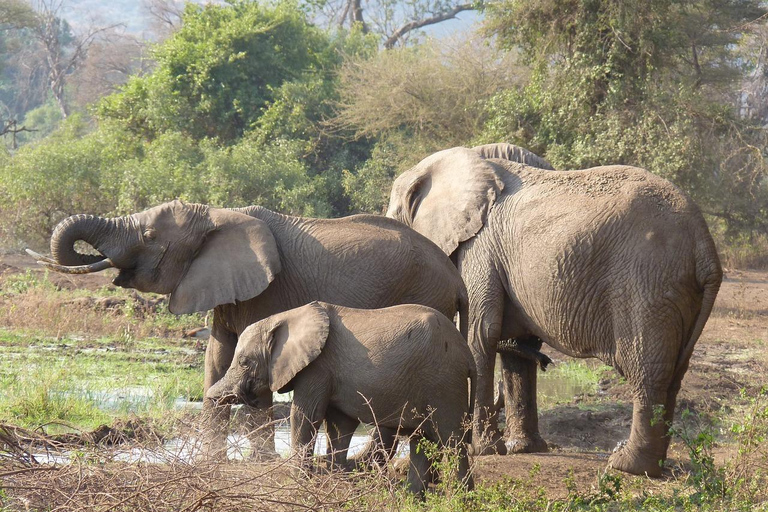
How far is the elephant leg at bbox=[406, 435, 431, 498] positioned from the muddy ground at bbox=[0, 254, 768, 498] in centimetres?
31

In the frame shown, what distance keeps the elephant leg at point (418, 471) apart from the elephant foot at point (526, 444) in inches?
80.2

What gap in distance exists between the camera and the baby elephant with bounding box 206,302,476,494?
5648 mm

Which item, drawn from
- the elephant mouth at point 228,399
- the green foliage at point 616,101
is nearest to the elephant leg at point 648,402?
the elephant mouth at point 228,399

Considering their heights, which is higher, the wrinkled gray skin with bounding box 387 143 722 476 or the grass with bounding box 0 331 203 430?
the wrinkled gray skin with bounding box 387 143 722 476

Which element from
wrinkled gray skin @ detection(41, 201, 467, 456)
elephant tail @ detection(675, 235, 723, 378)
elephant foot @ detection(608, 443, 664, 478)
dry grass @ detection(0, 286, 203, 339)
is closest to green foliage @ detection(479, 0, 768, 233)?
dry grass @ detection(0, 286, 203, 339)

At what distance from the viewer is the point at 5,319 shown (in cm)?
1238

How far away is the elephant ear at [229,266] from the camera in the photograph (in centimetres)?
648

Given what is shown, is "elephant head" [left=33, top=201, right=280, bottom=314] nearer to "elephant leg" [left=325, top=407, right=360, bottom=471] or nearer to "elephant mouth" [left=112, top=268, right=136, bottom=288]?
"elephant mouth" [left=112, top=268, right=136, bottom=288]

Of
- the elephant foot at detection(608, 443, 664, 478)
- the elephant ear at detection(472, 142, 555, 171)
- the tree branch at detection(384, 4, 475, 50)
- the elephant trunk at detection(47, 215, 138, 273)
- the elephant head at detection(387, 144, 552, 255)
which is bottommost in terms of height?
the elephant foot at detection(608, 443, 664, 478)

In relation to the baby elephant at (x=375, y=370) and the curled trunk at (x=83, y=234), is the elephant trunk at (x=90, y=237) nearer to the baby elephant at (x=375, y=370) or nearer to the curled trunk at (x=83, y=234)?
the curled trunk at (x=83, y=234)

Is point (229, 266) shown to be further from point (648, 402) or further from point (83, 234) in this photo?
point (648, 402)

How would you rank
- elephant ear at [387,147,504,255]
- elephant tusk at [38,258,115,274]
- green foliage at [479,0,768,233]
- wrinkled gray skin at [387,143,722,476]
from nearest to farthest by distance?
elephant tusk at [38,258,115,274] < wrinkled gray skin at [387,143,722,476] < elephant ear at [387,147,504,255] < green foliage at [479,0,768,233]

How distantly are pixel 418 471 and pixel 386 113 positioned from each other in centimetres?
1531

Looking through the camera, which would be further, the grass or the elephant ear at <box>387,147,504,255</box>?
the grass
